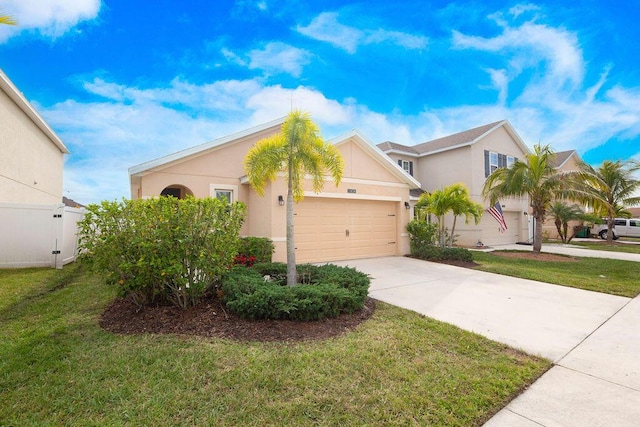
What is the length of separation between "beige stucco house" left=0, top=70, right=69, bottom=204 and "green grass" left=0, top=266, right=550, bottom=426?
11.5 m

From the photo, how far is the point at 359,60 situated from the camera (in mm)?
11133

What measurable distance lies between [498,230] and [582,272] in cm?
1035

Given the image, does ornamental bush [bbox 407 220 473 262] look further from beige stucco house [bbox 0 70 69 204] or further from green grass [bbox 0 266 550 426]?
beige stucco house [bbox 0 70 69 204]

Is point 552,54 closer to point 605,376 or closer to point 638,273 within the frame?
point 638,273

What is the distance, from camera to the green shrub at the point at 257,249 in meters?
9.33

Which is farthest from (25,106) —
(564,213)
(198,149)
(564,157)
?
(564,157)

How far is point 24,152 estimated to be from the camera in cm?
1382

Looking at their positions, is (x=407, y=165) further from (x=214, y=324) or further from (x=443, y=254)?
(x=214, y=324)

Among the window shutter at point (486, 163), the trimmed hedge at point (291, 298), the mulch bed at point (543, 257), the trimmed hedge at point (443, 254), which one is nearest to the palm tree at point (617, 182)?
the window shutter at point (486, 163)

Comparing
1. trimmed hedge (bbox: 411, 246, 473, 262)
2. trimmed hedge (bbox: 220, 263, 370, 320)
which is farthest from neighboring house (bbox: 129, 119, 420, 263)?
trimmed hedge (bbox: 220, 263, 370, 320)

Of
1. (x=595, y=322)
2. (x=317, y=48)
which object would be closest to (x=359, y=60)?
(x=317, y=48)

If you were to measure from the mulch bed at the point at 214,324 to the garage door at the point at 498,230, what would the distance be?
16.4m

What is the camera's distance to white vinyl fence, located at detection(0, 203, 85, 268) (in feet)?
30.1

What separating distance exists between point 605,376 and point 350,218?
8.89 meters
